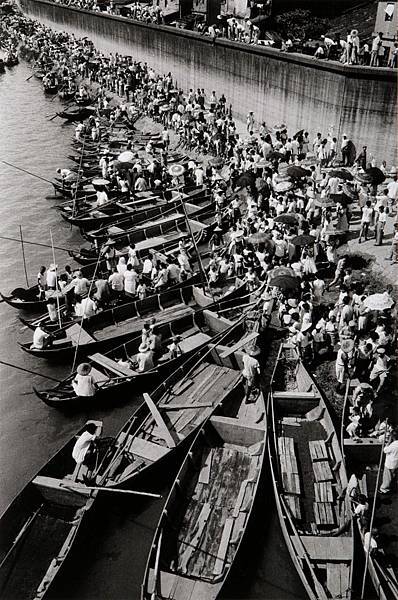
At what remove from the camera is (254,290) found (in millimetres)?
21109

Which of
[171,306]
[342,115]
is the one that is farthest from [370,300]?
[342,115]

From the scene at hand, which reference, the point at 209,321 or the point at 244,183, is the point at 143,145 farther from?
the point at 209,321

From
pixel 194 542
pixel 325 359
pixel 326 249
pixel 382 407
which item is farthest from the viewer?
pixel 326 249

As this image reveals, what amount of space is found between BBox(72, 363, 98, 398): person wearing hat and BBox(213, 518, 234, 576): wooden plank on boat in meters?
5.66

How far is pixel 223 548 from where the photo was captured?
11.9 meters

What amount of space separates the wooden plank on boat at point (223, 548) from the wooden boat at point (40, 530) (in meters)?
3.10

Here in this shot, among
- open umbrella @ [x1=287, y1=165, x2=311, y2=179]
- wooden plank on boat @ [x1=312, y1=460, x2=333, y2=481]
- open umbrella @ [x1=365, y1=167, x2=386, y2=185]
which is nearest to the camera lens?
wooden plank on boat @ [x1=312, y1=460, x2=333, y2=481]

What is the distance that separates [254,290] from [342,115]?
13711mm

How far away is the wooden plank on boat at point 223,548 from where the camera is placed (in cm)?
1147

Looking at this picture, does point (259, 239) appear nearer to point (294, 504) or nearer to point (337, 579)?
point (294, 504)

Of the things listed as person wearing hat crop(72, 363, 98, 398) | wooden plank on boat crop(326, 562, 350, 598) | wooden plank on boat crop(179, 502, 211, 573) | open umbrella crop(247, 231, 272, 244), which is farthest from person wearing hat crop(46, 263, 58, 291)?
wooden plank on boat crop(326, 562, 350, 598)

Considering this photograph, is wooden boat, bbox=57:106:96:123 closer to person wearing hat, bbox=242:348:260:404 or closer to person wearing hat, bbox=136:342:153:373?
person wearing hat, bbox=136:342:153:373

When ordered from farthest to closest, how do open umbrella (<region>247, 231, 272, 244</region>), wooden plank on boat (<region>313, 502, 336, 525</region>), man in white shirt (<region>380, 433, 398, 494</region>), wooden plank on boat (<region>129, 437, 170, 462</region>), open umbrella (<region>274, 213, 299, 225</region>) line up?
open umbrella (<region>274, 213, 299, 225</region>)
open umbrella (<region>247, 231, 272, 244</region>)
wooden plank on boat (<region>129, 437, 170, 462</region>)
man in white shirt (<region>380, 433, 398, 494</region>)
wooden plank on boat (<region>313, 502, 336, 525</region>)

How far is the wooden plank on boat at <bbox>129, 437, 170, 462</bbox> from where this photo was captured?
14.1 m
